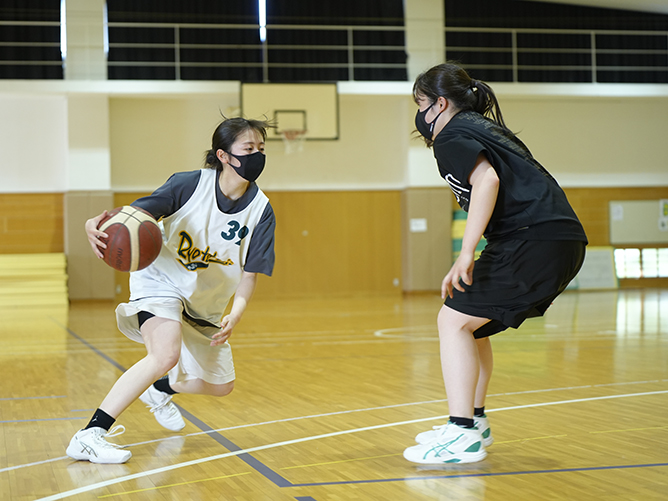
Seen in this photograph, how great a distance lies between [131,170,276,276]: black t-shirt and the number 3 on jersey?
0.14 feet

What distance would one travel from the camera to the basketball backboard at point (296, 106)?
11.7 metres

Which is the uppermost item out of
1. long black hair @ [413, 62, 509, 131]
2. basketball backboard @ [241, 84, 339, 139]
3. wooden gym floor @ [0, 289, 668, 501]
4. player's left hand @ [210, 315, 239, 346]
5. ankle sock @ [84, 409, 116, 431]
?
basketball backboard @ [241, 84, 339, 139]

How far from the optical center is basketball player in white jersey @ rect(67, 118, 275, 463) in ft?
8.82

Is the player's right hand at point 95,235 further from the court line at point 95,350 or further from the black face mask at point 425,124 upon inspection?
the court line at point 95,350

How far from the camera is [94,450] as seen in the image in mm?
2518

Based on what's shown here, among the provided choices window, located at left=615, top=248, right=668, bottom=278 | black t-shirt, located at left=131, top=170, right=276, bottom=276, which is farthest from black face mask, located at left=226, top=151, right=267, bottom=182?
window, located at left=615, top=248, right=668, bottom=278

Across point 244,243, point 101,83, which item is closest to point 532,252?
point 244,243

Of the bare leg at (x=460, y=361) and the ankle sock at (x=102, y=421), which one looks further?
the ankle sock at (x=102, y=421)

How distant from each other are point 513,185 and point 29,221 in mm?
11926

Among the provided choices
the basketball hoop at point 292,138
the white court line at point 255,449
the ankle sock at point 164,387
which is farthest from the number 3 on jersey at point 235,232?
the basketball hoop at point 292,138

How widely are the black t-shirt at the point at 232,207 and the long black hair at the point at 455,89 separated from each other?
0.83 meters

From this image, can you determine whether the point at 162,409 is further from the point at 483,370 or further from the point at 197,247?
the point at 483,370

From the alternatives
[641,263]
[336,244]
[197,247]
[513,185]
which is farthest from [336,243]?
[513,185]

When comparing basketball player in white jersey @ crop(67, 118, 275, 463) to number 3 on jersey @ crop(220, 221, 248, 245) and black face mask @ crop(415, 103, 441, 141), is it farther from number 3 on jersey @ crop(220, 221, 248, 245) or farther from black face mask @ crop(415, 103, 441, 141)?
black face mask @ crop(415, 103, 441, 141)
